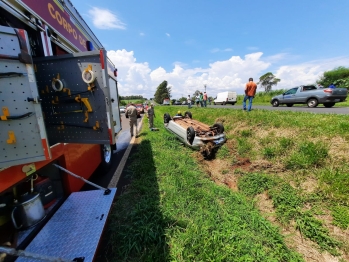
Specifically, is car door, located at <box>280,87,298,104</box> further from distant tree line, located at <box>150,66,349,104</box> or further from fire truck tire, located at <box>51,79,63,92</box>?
→ fire truck tire, located at <box>51,79,63,92</box>

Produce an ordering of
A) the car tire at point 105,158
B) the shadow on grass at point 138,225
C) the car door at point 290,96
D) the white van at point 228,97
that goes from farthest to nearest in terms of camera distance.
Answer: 1. the white van at point 228,97
2. the car door at point 290,96
3. the car tire at point 105,158
4. the shadow on grass at point 138,225

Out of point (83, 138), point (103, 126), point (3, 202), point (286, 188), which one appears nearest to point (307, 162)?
point (286, 188)

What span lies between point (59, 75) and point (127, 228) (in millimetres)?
2262

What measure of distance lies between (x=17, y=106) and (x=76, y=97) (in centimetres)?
64

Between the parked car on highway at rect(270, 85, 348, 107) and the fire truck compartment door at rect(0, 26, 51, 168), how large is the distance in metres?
14.5

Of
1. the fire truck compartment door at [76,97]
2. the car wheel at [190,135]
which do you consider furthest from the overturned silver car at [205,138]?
the fire truck compartment door at [76,97]

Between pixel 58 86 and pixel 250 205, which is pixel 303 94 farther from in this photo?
pixel 58 86

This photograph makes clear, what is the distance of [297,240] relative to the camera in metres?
2.35

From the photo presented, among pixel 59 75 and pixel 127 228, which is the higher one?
pixel 59 75

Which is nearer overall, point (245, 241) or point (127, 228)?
point (245, 241)

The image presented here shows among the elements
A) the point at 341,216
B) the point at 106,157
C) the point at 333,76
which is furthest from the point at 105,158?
the point at 333,76

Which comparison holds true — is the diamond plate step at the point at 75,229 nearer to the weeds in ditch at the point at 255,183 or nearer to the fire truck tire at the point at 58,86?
the fire truck tire at the point at 58,86

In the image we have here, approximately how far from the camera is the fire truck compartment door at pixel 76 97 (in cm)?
204

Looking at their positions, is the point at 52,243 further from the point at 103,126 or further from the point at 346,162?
the point at 346,162
